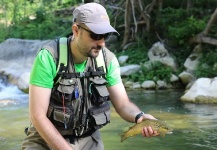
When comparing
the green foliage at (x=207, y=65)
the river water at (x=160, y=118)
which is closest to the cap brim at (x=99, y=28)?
the river water at (x=160, y=118)

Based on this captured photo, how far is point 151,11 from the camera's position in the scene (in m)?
19.6

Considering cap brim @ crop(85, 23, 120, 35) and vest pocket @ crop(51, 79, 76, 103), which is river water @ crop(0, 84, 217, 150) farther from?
cap brim @ crop(85, 23, 120, 35)

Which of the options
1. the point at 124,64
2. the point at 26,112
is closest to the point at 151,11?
the point at 124,64

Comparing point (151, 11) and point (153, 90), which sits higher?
point (151, 11)

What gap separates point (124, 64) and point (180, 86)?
3.09 m

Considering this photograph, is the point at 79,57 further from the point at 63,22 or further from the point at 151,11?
the point at 63,22

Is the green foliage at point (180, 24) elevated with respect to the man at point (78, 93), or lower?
lower

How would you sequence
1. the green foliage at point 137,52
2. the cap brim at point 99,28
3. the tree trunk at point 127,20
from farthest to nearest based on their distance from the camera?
the tree trunk at point 127,20 → the green foliage at point 137,52 → the cap brim at point 99,28

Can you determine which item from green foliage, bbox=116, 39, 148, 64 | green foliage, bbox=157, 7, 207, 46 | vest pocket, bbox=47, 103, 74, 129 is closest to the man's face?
vest pocket, bbox=47, 103, 74, 129

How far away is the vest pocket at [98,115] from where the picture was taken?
308 cm

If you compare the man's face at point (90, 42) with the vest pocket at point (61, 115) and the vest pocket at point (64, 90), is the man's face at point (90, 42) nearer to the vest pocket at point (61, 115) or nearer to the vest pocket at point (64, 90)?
the vest pocket at point (64, 90)

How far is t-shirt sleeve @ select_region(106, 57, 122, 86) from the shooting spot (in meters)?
3.21

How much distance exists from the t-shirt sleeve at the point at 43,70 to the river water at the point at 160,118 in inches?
179

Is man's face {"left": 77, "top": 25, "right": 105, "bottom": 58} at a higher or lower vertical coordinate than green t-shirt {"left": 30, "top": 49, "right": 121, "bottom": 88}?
higher
